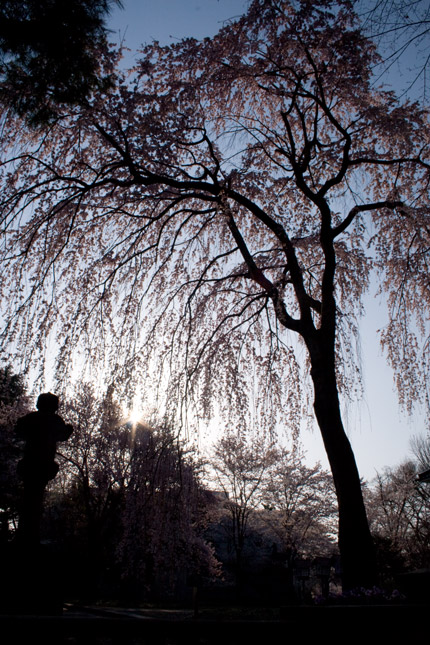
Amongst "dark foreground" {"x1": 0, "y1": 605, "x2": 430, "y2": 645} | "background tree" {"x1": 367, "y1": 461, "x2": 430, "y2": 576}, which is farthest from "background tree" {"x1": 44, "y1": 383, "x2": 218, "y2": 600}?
"dark foreground" {"x1": 0, "y1": 605, "x2": 430, "y2": 645}

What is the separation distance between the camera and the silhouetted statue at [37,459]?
3887mm

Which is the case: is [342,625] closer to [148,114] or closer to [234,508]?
[148,114]

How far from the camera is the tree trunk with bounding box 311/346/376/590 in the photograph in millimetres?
5754

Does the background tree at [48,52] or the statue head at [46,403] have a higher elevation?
the background tree at [48,52]

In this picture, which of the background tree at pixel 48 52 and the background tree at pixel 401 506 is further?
the background tree at pixel 401 506

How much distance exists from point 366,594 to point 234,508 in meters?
26.9

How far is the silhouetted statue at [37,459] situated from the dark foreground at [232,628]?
193 cm

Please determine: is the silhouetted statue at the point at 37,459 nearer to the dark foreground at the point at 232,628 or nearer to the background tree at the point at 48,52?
the dark foreground at the point at 232,628

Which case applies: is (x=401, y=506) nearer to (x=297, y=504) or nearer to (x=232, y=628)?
(x=297, y=504)

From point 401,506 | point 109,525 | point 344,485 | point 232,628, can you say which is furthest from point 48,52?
point 401,506

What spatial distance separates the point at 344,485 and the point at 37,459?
4387 mm

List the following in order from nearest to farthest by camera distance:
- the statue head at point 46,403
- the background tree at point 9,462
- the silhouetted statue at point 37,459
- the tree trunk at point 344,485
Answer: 1. the silhouetted statue at point 37,459
2. the statue head at point 46,403
3. the tree trunk at point 344,485
4. the background tree at point 9,462

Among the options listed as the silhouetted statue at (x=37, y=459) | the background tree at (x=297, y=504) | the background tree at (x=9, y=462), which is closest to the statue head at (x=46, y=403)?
the silhouetted statue at (x=37, y=459)

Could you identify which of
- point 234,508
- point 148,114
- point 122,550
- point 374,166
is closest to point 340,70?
point 374,166
